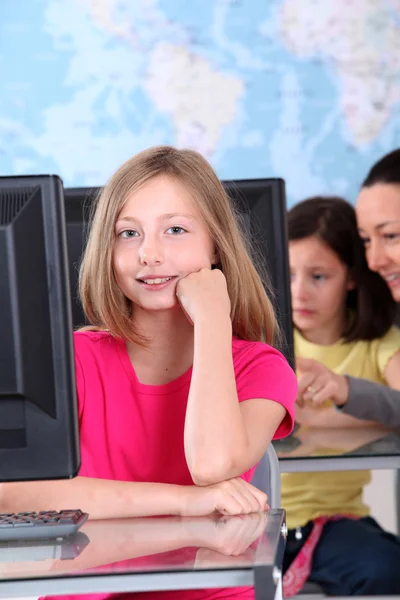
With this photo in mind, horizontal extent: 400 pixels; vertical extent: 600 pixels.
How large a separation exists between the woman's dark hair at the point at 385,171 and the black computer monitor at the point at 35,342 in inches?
85.3

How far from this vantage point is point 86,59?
333 cm

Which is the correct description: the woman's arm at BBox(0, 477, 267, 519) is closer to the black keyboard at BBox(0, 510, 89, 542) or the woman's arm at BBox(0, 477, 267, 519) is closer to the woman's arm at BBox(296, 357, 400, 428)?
the black keyboard at BBox(0, 510, 89, 542)

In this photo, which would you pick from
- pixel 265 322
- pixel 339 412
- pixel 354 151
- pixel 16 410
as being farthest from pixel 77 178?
pixel 16 410

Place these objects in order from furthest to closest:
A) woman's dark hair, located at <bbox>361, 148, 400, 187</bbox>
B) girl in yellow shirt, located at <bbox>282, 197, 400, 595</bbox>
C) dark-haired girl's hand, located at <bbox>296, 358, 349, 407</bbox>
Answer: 1. woman's dark hair, located at <bbox>361, 148, 400, 187</bbox>
2. dark-haired girl's hand, located at <bbox>296, 358, 349, 407</bbox>
3. girl in yellow shirt, located at <bbox>282, 197, 400, 595</bbox>

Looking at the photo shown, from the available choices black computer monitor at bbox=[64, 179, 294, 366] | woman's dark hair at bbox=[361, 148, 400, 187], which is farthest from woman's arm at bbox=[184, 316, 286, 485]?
woman's dark hair at bbox=[361, 148, 400, 187]

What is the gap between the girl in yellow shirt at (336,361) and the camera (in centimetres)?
201

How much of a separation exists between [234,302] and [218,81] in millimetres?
2016

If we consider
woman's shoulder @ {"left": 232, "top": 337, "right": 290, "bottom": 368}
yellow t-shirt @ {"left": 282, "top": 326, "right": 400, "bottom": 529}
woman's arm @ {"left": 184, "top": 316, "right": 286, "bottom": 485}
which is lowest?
yellow t-shirt @ {"left": 282, "top": 326, "right": 400, "bottom": 529}

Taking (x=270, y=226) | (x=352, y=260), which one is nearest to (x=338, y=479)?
(x=352, y=260)

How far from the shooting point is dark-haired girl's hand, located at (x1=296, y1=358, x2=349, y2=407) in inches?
86.4

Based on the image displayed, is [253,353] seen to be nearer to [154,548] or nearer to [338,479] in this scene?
[154,548]

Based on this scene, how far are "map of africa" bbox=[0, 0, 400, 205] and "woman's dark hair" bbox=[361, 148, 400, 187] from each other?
20cm

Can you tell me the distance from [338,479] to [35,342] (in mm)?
1591

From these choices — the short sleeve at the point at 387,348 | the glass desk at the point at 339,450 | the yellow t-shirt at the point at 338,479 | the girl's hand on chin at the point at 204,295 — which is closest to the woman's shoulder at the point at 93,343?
the girl's hand on chin at the point at 204,295
